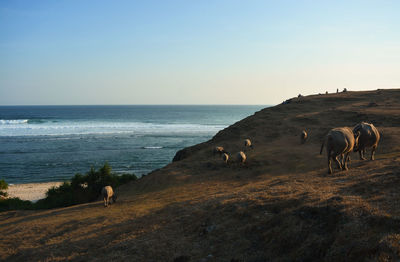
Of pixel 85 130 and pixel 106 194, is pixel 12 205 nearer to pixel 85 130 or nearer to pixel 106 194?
pixel 106 194

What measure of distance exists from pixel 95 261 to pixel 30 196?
29715 mm

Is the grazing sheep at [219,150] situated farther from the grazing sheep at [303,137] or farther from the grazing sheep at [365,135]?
the grazing sheep at [365,135]

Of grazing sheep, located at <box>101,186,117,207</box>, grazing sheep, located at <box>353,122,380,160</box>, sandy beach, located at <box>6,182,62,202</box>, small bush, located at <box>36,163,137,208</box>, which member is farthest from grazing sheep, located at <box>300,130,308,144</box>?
sandy beach, located at <box>6,182,62,202</box>

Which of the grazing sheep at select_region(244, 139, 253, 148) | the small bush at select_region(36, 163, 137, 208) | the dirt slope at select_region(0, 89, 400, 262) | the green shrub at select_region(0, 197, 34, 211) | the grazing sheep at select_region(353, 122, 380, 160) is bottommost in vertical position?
the green shrub at select_region(0, 197, 34, 211)

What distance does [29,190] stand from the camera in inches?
1492

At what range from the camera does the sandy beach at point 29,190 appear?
34.8m

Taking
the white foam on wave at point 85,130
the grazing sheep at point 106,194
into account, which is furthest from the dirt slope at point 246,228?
the white foam on wave at point 85,130

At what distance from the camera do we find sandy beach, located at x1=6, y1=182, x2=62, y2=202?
114 ft

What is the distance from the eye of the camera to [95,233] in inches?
507

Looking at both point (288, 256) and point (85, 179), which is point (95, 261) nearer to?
point (288, 256)

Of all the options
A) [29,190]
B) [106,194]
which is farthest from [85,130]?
[106,194]

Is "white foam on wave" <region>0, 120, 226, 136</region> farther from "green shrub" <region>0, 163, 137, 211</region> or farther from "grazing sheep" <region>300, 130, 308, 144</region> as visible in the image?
"grazing sheep" <region>300, 130, 308, 144</region>

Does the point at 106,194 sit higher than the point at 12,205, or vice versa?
the point at 106,194

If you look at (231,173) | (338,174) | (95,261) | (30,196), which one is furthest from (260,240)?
(30,196)
